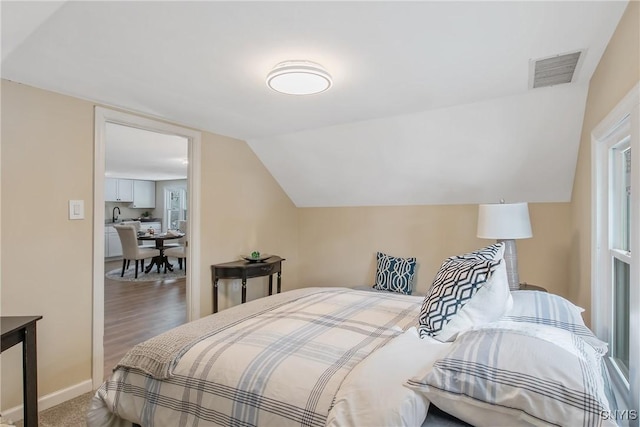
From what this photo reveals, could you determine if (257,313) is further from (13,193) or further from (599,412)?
(13,193)

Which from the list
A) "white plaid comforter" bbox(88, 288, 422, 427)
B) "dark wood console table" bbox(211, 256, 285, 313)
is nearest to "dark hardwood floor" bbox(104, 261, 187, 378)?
"dark wood console table" bbox(211, 256, 285, 313)

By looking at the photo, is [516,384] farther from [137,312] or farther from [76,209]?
[137,312]

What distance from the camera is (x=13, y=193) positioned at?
208 cm

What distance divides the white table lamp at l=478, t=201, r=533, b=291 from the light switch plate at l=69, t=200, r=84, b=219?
3.03 m

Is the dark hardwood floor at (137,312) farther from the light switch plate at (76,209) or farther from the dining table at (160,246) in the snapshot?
the light switch plate at (76,209)

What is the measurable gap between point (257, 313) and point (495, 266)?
1243mm

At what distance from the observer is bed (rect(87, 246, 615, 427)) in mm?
911

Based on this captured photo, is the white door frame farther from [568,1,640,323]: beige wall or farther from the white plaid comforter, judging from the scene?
[568,1,640,323]: beige wall

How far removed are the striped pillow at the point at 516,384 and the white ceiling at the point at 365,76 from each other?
1328mm

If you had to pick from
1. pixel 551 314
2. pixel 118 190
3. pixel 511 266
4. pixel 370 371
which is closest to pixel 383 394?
pixel 370 371

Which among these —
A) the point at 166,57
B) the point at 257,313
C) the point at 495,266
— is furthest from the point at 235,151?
the point at 495,266

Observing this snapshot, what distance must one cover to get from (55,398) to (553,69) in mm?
3820

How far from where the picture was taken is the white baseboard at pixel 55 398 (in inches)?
80.7

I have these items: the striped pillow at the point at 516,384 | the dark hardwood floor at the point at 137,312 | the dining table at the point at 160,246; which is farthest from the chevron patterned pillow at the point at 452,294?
the dining table at the point at 160,246
